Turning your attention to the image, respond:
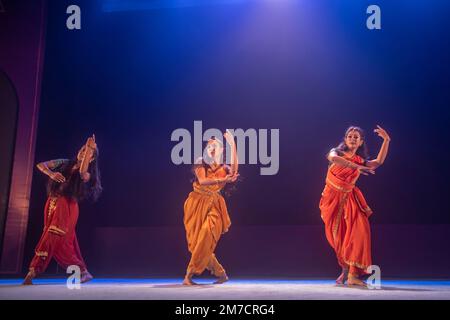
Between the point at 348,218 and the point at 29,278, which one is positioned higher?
the point at 348,218

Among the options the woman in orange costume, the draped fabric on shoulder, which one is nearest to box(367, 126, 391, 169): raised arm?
the woman in orange costume

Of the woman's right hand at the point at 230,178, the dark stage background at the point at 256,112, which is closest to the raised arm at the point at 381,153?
the dark stage background at the point at 256,112

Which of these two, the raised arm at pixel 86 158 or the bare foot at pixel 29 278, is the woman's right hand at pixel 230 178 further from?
the bare foot at pixel 29 278

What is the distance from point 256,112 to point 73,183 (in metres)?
2.09

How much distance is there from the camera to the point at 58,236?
4539mm

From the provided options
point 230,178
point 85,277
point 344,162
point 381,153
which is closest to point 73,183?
point 85,277

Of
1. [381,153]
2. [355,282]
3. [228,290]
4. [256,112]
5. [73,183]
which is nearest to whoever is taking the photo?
[228,290]

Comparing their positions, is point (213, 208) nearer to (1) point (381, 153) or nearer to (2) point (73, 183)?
(2) point (73, 183)

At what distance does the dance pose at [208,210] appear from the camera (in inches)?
170

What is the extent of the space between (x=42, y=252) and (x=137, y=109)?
1.90 meters

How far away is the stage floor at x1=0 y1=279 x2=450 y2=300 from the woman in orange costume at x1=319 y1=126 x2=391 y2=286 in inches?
12.1

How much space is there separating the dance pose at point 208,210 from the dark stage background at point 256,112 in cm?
63
